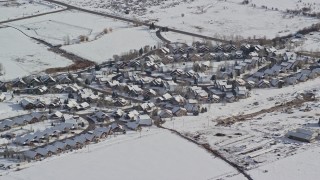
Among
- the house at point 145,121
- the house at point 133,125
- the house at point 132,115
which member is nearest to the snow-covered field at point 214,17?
the house at point 132,115

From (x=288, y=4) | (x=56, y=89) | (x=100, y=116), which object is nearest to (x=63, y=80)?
(x=56, y=89)

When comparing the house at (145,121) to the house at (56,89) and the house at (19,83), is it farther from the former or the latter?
the house at (19,83)

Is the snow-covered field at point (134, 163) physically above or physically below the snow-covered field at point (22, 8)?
below

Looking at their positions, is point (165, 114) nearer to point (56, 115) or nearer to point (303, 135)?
point (56, 115)

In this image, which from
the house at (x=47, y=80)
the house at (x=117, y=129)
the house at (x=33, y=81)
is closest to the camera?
the house at (x=117, y=129)

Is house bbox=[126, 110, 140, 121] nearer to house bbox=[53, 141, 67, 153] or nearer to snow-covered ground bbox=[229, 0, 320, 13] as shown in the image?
house bbox=[53, 141, 67, 153]

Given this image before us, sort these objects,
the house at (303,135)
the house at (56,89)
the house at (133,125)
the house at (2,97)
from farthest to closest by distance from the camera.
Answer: the house at (56,89)
the house at (2,97)
the house at (133,125)
the house at (303,135)

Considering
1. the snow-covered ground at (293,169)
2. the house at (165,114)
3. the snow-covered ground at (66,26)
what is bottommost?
the house at (165,114)
